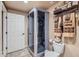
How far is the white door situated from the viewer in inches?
66.4

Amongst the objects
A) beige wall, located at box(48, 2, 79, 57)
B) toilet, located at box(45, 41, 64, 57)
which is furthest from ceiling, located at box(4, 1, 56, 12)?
toilet, located at box(45, 41, 64, 57)

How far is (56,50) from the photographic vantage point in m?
1.71

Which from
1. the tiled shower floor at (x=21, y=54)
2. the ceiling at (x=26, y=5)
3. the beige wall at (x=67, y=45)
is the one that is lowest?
the tiled shower floor at (x=21, y=54)

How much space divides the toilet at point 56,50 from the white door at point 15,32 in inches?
18.5

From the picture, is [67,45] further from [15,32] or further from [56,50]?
[15,32]

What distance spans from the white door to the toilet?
0.47 meters

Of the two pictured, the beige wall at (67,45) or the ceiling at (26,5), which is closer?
the beige wall at (67,45)

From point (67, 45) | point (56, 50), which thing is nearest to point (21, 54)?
point (56, 50)

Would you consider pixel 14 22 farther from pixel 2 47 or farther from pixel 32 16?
pixel 2 47

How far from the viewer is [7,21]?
66.1 inches

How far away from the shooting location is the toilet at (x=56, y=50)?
166 cm

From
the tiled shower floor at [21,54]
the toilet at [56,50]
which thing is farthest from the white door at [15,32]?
the toilet at [56,50]

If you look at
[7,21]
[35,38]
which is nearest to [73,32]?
[35,38]

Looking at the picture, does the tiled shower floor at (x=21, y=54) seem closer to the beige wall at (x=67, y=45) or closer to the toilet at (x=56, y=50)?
the toilet at (x=56, y=50)
